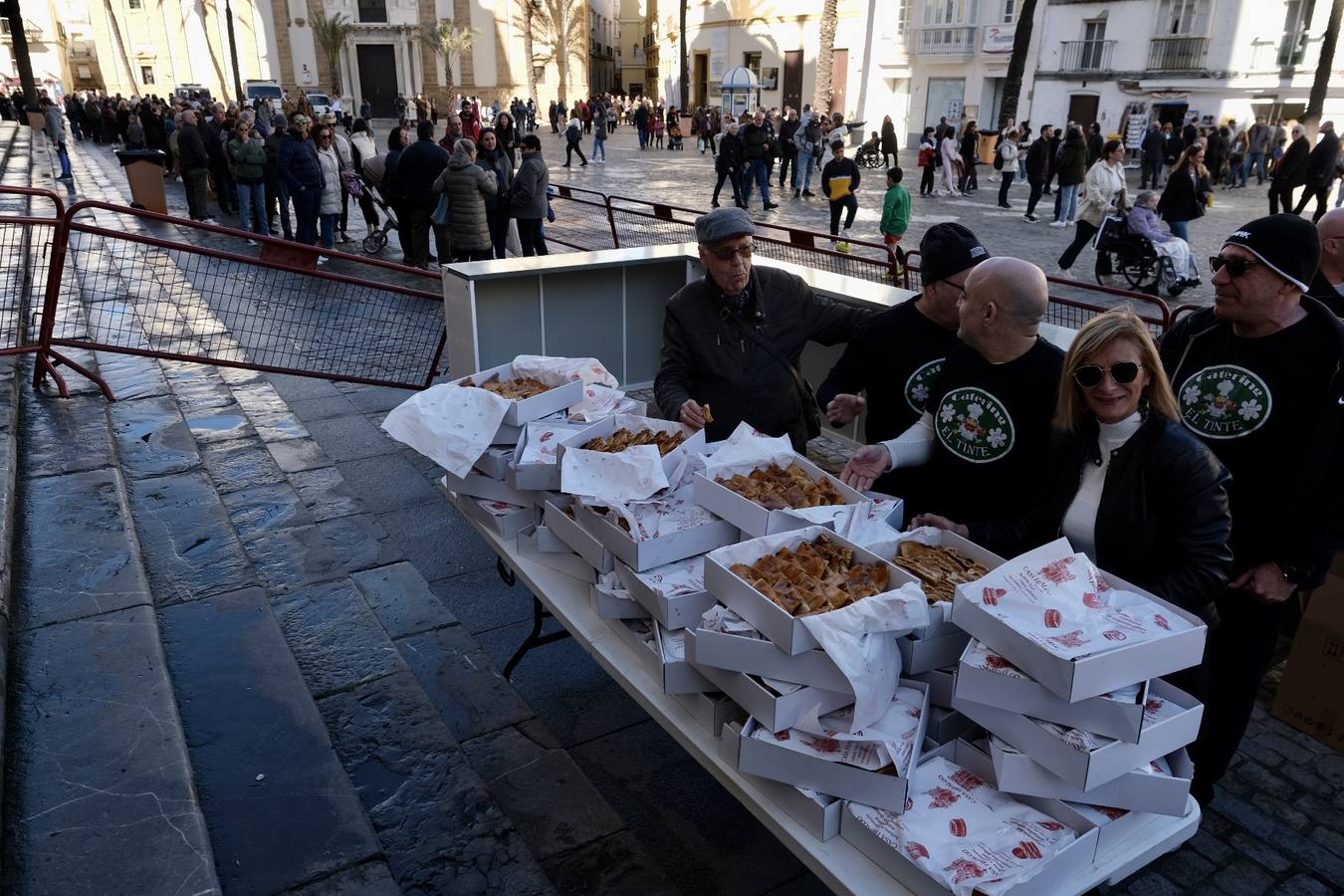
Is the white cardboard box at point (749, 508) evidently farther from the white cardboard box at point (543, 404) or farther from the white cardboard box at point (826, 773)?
the white cardboard box at point (543, 404)

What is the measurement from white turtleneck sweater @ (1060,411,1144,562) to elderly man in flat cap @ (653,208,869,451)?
150 cm

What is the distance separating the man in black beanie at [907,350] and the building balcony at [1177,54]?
1460 inches

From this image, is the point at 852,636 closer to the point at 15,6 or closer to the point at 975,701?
the point at 975,701

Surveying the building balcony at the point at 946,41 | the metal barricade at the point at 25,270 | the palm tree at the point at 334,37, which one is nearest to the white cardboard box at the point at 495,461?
the metal barricade at the point at 25,270

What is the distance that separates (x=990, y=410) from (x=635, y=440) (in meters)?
1.16

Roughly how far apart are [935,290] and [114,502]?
4.37 metres

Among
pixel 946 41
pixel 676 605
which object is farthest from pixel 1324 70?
pixel 676 605

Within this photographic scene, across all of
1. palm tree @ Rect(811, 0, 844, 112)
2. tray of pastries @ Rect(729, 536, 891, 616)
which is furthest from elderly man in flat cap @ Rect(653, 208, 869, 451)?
palm tree @ Rect(811, 0, 844, 112)

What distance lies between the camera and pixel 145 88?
63062mm

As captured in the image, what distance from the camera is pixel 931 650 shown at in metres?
2.15

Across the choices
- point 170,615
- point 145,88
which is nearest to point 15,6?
point 170,615

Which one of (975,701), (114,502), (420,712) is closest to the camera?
(975,701)

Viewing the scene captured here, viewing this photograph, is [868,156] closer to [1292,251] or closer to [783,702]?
[1292,251]

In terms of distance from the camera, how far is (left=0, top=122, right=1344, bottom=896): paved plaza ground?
2.92 m
